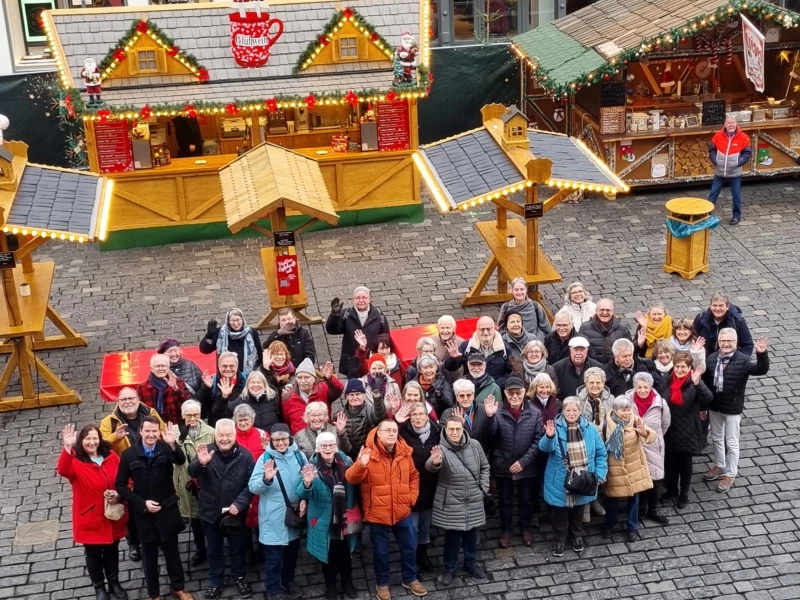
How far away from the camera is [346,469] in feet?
31.9

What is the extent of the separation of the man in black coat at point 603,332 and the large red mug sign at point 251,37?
8.37 meters

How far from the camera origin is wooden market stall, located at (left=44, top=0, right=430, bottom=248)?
57.7 ft

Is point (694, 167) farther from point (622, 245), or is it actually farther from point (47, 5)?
point (47, 5)

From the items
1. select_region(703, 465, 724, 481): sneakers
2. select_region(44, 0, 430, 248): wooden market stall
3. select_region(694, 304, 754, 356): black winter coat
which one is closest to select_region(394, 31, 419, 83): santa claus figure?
select_region(44, 0, 430, 248): wooden market stall

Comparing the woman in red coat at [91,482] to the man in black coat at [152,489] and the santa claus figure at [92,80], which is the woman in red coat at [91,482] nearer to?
the man in black coat at [152,489]

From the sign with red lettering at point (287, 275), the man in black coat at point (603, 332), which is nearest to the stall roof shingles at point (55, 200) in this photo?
the sign with red lettering at point (287, 275)

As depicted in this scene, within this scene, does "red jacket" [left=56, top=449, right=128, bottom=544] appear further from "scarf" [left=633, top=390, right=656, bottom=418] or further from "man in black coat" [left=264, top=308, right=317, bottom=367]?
"scarf" [left=633, top=390, right=656, bottom=418]

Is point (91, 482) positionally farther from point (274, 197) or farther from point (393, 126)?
point (393, 126)

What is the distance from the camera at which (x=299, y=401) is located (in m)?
10.7

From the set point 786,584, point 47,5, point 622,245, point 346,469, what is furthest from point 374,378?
point 47,5

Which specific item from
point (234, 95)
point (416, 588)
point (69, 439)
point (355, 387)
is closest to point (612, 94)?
point (234, 95)

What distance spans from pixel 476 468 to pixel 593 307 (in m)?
3.26

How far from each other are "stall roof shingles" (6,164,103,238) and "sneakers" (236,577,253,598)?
4760mm

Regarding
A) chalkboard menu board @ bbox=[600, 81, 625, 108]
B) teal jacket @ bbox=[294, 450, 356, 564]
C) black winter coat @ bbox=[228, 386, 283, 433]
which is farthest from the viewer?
chalkboard menu board @ bbox=[600, 81, 625, 108]
